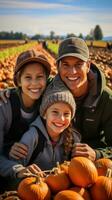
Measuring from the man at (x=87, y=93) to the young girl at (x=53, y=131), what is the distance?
11.9 inches

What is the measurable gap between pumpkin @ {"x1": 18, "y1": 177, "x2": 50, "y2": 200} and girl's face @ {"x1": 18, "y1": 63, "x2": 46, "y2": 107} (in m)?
1.21

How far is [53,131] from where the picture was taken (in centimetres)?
396

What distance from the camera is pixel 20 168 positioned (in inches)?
141

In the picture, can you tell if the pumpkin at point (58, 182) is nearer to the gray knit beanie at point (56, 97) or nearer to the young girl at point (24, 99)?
the gray knit beanie at point (56, 97)

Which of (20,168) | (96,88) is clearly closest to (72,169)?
(20,168)

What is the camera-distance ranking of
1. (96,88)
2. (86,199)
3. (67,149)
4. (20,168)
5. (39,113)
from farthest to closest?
1. (96,88)
2. (39,113)
3. (67,149)
4. (20,168)
5. (86,199)

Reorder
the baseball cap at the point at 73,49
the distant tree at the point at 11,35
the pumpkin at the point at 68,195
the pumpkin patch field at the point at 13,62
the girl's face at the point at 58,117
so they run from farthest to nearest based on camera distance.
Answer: the distant tree at the point at 11,35
the pumpkin patch field at the point at 13,62
the baseball cap at the point at 73,49
the girl's face at the point at 58,117
the pumpkin at the point at 68,195

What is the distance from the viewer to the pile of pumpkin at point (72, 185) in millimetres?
2967

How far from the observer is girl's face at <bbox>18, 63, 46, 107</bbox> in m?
4.10

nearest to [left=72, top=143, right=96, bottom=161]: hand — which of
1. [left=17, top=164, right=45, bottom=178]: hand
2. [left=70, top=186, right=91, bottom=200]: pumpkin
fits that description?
[left=17, top=164, right=45, bottom=178]: hand

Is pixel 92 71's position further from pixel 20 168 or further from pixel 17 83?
pixel 20 168

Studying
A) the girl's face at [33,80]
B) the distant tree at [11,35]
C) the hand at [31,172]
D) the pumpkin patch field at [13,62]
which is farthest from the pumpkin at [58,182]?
the distant tree at [11,35]

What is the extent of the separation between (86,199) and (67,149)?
106 cm

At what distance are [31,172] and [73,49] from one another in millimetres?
1483
